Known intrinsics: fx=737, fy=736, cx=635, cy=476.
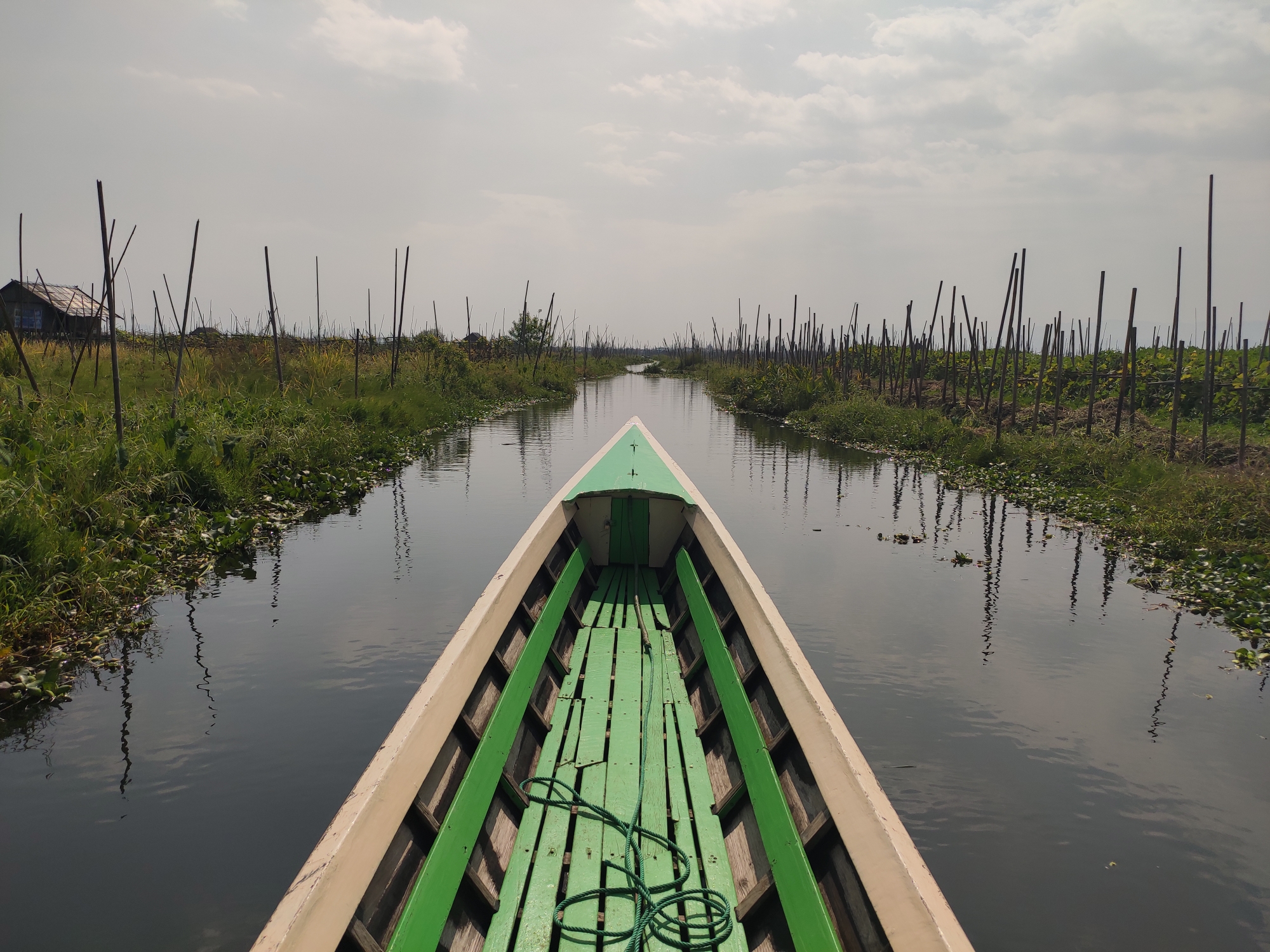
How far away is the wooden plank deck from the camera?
2.37 metres

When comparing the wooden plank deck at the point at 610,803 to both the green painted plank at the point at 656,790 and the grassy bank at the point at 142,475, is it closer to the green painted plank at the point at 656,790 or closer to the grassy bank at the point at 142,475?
the green painted plank at the point at 656,790

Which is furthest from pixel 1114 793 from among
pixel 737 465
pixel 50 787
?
pixel 737 465

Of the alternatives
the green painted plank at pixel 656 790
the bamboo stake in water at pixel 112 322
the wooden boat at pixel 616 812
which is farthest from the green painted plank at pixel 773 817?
the bamboo stake in water at pixel 112 322

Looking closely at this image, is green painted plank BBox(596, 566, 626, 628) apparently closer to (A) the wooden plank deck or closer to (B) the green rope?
(A) the wooden plank deck

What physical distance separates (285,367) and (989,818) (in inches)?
628

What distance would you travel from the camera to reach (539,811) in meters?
2.87

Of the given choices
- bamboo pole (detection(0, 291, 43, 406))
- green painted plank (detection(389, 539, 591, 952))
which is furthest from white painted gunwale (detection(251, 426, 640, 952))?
bamboo pole (detection(0, 291, 43, 406))

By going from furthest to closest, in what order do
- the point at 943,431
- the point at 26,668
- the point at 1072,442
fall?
1. the point at 943,431
2. the point at 1072,442
3. the point at 26,668

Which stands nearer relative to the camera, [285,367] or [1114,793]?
[1114,793]

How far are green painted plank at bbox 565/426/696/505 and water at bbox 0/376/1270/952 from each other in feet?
4.94

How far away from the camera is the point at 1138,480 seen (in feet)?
31.5

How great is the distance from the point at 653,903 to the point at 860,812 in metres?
0.86

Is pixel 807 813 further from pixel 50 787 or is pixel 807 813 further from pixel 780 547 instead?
pixel 780 547

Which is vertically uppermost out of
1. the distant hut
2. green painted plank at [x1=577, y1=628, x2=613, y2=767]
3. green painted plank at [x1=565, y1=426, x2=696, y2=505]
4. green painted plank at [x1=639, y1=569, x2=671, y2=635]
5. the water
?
the distant hut
